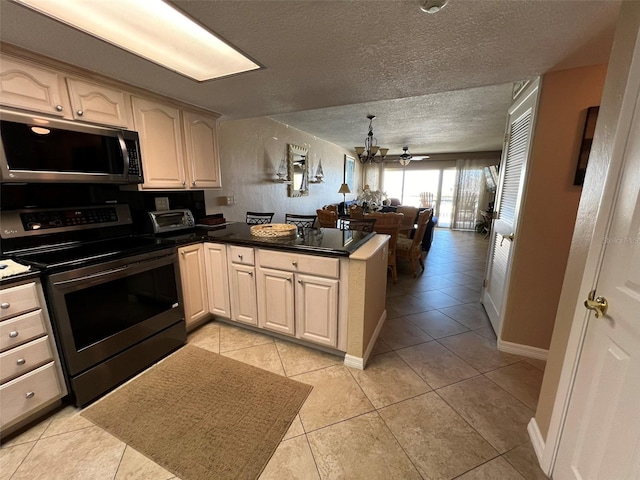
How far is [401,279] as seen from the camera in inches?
152

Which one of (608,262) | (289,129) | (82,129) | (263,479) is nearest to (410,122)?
(289,129)

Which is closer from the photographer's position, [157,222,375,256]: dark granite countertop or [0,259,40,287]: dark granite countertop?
[0,259,40,287]: dark granite countertop

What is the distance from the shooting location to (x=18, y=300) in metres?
1.34

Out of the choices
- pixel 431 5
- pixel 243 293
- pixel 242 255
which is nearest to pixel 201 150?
pixel 242 255

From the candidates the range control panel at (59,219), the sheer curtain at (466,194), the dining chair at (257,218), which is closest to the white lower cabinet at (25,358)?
the range control panel at (59,219)

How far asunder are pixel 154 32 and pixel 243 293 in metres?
1.88

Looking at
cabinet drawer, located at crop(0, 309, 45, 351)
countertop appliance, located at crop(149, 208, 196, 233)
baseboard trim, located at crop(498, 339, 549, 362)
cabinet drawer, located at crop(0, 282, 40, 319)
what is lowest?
baseboard trim, located at crop(498, 339, 549, 362)

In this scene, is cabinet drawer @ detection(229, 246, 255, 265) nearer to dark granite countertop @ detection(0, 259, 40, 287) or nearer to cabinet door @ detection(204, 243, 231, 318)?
cabinet door @ detection(204, 243, 231, 318)

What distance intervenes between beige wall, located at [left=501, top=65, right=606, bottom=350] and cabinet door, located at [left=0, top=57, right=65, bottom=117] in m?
3.17

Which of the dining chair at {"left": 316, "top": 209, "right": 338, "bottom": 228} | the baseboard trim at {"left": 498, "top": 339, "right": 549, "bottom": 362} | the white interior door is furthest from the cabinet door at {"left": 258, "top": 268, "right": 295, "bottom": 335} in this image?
the dining chair at {"left": 316, "top": 209, "right": 338, "bottom": 228}

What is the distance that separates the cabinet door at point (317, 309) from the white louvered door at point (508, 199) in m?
1.48

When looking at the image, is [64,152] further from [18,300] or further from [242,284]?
[242,284]

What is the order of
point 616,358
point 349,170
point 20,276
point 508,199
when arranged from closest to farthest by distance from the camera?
point 616,358, point 20,276, point 508,199, point 349,170

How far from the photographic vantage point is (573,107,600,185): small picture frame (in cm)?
169
